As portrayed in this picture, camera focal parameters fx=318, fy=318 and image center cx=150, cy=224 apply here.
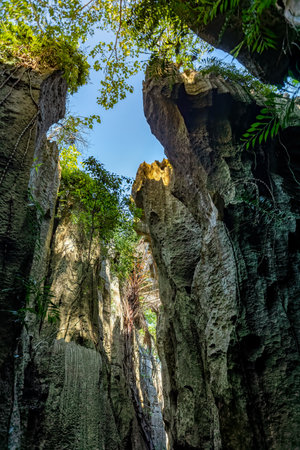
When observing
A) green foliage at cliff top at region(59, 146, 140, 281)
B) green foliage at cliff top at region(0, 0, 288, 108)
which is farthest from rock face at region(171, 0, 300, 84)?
green foliage at cliff top at region(59, 146, 140, 281)

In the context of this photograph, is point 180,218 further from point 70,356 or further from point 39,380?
point 39,380

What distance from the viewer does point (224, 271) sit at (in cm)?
584

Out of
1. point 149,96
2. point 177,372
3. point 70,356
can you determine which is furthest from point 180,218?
point 70,356

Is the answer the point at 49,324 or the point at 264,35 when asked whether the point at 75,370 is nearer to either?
the point at 49,324

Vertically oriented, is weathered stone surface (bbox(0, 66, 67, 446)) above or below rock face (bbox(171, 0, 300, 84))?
below

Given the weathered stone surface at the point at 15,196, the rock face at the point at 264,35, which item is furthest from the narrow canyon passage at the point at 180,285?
the rock face at the point at 264,35

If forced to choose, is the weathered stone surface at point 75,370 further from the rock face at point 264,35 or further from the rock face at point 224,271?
the rock face at point 264,35

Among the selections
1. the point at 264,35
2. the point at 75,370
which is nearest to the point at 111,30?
the point at 264,35

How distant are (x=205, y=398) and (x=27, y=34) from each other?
7.15 m

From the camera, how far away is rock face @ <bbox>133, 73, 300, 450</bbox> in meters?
4.75

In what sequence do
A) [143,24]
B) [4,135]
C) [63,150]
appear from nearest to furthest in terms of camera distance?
[4,135], [143,24], [63,150]

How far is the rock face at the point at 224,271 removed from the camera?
187 inches

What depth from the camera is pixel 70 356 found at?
7406 mm

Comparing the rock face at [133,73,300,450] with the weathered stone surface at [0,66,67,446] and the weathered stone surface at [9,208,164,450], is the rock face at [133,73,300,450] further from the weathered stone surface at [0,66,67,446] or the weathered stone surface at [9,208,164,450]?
the weathered stone surface at [0,66,67,446]
